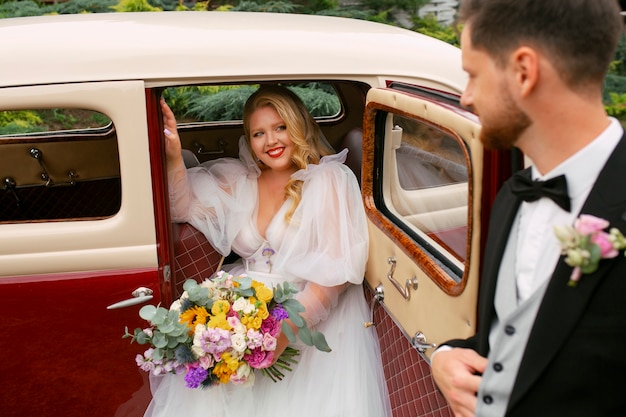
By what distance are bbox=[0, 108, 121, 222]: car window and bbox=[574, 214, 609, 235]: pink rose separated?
2845 millimetres

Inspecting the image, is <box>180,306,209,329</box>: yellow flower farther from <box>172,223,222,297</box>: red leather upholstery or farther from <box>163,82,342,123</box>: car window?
<box>163,82,342,123</box>: car window

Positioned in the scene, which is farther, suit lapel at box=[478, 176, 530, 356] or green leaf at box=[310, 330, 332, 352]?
green leaf at box=[310, 330, 332, 352]

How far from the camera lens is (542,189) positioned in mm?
1281

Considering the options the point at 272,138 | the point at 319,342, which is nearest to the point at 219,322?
the point at 319,342

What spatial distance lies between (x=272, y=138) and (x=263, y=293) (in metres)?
0.78

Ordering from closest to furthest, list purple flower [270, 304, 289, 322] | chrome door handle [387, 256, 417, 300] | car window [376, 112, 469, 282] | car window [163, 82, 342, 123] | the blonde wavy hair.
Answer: car window [376, 112, 469, 282], chrome door handle [387, 256, 417, 300], purple flower [270, 304, 289, 322], the blonde wavy hair, car window [163, 82, 342, 123]

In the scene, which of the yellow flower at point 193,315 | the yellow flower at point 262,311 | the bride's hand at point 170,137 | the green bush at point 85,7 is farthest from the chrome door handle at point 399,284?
the green bush at point 85,7

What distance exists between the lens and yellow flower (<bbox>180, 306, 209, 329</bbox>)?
7.50 feet

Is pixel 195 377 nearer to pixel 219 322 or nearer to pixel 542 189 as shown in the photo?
pixel 219 322

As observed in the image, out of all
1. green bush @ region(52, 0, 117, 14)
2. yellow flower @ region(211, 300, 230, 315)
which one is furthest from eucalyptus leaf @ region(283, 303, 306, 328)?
green bush @ region(52, 0, 117, 14)

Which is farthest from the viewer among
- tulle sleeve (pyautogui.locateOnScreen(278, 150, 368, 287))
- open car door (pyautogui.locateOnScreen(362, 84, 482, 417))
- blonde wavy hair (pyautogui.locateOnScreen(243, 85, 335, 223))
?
blonde wavy hair (pyautogui.locateOnScreen(243, 85, 335, 223))

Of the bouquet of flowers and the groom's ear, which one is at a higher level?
the groom's ear

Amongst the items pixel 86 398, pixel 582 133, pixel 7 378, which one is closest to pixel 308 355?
pixel 86 398

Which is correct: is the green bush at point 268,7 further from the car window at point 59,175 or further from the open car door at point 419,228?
the open car door at point 419,228
